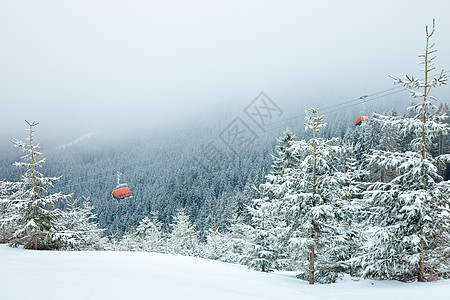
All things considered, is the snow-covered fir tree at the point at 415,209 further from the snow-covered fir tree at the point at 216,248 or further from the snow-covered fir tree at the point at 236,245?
the snow-covered fir tree at the point at 216,248

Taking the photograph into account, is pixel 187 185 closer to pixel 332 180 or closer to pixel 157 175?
pixel 157 175

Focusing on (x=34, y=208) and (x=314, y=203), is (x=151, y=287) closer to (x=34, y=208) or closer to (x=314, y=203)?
(x=314, y=203)

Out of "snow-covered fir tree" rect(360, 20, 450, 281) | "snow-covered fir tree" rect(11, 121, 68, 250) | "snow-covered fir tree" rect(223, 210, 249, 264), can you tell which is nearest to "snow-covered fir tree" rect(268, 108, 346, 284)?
"snow-covered fir tree" rect(360, 20, 450, 281)

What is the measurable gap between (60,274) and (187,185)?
408ft

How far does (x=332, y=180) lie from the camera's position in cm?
955

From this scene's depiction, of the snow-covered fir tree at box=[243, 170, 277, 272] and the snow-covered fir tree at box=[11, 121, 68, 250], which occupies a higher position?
the snow-covered fir tree at box=[11, 121, 68, 250]

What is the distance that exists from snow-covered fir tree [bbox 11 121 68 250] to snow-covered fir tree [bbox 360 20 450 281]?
17414 mm

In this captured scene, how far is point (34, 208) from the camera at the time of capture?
14695mm

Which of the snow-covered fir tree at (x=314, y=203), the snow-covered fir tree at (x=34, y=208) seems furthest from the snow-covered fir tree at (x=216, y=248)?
the snow-covered fir tree at (x=314, y=203)

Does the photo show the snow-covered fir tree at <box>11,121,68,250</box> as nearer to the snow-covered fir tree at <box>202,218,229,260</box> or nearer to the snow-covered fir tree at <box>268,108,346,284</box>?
the snow-covered fir tree at <box>268,108,346,284</box>

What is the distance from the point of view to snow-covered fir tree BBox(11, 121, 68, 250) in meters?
14.6

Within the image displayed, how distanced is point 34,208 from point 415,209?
1948cm

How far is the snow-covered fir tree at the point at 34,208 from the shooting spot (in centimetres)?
1459

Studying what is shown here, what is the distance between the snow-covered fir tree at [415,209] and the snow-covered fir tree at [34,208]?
57.1 feet
